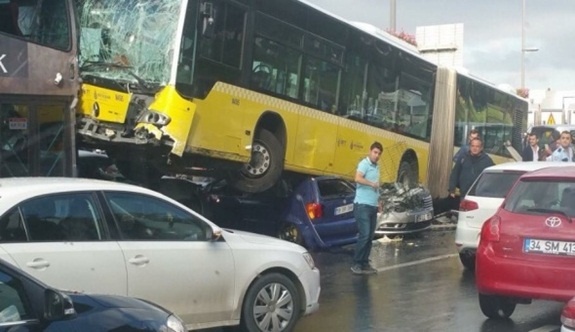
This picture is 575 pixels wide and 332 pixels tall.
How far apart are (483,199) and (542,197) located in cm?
327

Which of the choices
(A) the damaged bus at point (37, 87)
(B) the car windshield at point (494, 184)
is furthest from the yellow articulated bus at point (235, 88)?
(B) the car windshield at point (494, 184)

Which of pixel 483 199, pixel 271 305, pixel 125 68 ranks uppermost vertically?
pixel 125 68

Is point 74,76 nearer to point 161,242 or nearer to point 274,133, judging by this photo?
point 274,133

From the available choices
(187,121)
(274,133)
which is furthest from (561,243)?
(274,133)

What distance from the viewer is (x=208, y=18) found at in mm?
11430

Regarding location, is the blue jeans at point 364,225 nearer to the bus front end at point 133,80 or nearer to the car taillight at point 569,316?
the bus front end at point 133,80

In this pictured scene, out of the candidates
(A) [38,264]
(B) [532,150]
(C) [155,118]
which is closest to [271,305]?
(A) [38,264]

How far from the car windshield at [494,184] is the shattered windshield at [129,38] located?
4.63 meters

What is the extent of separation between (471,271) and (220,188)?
14.8ft

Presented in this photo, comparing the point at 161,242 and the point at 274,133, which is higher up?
the point at 274,133

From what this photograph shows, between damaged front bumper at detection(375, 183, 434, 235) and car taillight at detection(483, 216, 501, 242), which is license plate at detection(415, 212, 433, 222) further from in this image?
car taillight at detection(483, 216, 501, 242)

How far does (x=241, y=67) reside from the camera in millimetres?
12297

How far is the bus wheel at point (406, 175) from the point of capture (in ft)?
59.0

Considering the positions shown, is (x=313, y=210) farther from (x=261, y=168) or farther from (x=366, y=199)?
(x=366, y=199)
